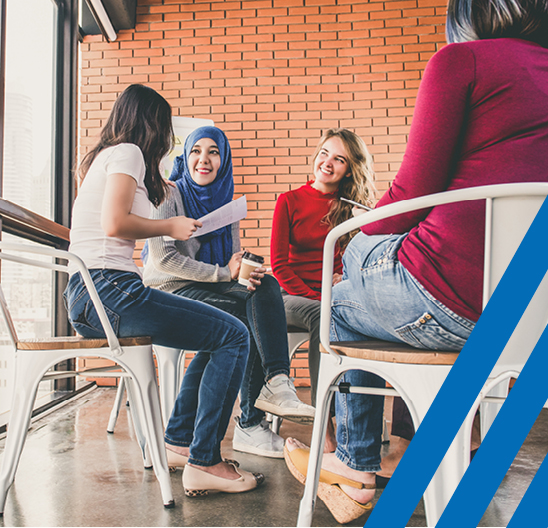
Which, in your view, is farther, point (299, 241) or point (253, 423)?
point (299, 241)

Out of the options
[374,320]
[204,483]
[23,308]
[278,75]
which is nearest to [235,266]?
[204,483]

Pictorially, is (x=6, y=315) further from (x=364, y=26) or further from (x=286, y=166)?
(x=364, y=26)

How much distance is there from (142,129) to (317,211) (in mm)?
1110

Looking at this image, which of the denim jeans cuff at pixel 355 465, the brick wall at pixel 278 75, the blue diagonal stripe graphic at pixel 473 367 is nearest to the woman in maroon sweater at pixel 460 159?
the blue diagonal stripe graphic at pixel 473 367

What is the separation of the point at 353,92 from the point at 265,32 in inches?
36.4

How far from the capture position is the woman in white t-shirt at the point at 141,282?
123cm

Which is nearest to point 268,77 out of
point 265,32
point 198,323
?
point 265,32

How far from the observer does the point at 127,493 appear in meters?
1.40

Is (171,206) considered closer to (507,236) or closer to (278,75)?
(507,236)

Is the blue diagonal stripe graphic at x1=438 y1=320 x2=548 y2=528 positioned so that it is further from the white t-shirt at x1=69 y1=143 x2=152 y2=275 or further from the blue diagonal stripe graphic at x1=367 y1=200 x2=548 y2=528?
the white t-shirt at x1=69 y1=143 x2=152 y2=275

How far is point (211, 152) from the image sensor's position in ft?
6.70

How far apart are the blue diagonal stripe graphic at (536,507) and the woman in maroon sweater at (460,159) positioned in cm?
26

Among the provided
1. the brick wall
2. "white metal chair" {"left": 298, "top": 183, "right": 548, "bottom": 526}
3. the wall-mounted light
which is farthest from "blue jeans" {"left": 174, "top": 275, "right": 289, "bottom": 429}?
the wall-mounted light

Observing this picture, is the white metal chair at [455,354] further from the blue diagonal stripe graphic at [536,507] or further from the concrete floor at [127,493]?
the concrete floor at [127,493]
